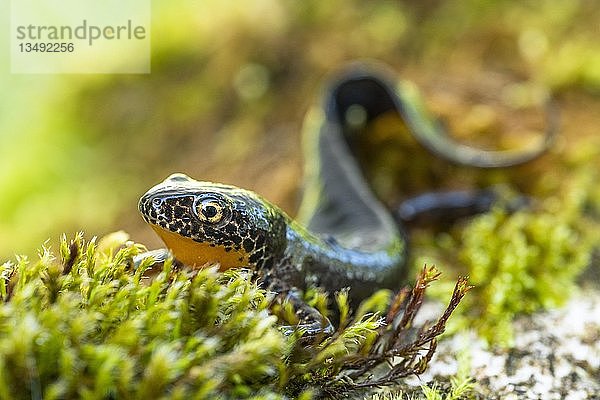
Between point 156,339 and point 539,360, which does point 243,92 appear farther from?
point 156,339

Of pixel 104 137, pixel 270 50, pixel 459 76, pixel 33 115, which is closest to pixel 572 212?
pixel 459 76

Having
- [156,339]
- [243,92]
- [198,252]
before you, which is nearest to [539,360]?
[198,252]

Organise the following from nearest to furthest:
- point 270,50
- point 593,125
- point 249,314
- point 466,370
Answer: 1. point 249,314
2. point 466,370
3. point 593,125
4. point 270,50

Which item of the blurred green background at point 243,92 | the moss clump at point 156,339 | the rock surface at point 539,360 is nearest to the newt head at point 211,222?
the moss clump at point 156,339

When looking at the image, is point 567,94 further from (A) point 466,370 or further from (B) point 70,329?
(B) point 70,329

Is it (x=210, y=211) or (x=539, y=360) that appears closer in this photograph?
(x=210, y=211)

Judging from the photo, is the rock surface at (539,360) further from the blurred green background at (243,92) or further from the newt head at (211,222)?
the blurred green background at (243,92)
